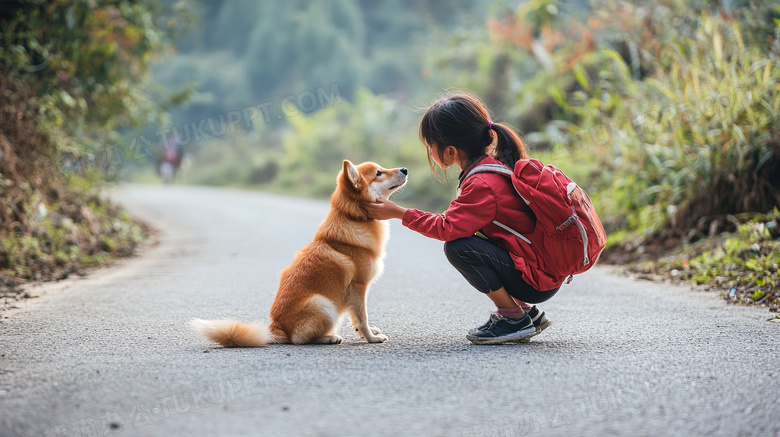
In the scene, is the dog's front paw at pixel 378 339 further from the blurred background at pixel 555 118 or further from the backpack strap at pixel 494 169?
the blurred background at pixel 555 118

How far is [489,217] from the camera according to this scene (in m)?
3.58

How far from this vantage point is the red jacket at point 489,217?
357cm

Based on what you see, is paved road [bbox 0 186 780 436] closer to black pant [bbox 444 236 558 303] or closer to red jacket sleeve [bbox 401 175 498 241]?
black pant [bbox 444 236 558 303]

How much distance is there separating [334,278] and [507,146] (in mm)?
1172

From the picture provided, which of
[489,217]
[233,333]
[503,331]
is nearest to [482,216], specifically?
[489,217]

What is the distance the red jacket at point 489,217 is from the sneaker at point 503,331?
232 mm

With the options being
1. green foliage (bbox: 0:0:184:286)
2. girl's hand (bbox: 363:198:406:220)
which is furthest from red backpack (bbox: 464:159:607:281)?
green foliage (bbox: 0:0:184:286)

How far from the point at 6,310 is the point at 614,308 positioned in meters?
4.26

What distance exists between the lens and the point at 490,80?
17141mm

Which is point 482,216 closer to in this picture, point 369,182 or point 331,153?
point 369,182

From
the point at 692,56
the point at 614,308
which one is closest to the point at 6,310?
the point at 614,308

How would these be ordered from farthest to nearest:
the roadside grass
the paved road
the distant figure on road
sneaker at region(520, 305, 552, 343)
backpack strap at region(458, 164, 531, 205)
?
the distant figure on road
the roadside grass
sneaker at region(520, 305, 552, 343)
backpack strap at region(458, 164, 531, 205)
the paved road

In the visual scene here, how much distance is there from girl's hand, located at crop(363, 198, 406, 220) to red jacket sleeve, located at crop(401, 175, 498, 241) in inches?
6.7

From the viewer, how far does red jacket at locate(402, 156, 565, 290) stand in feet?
11.7
